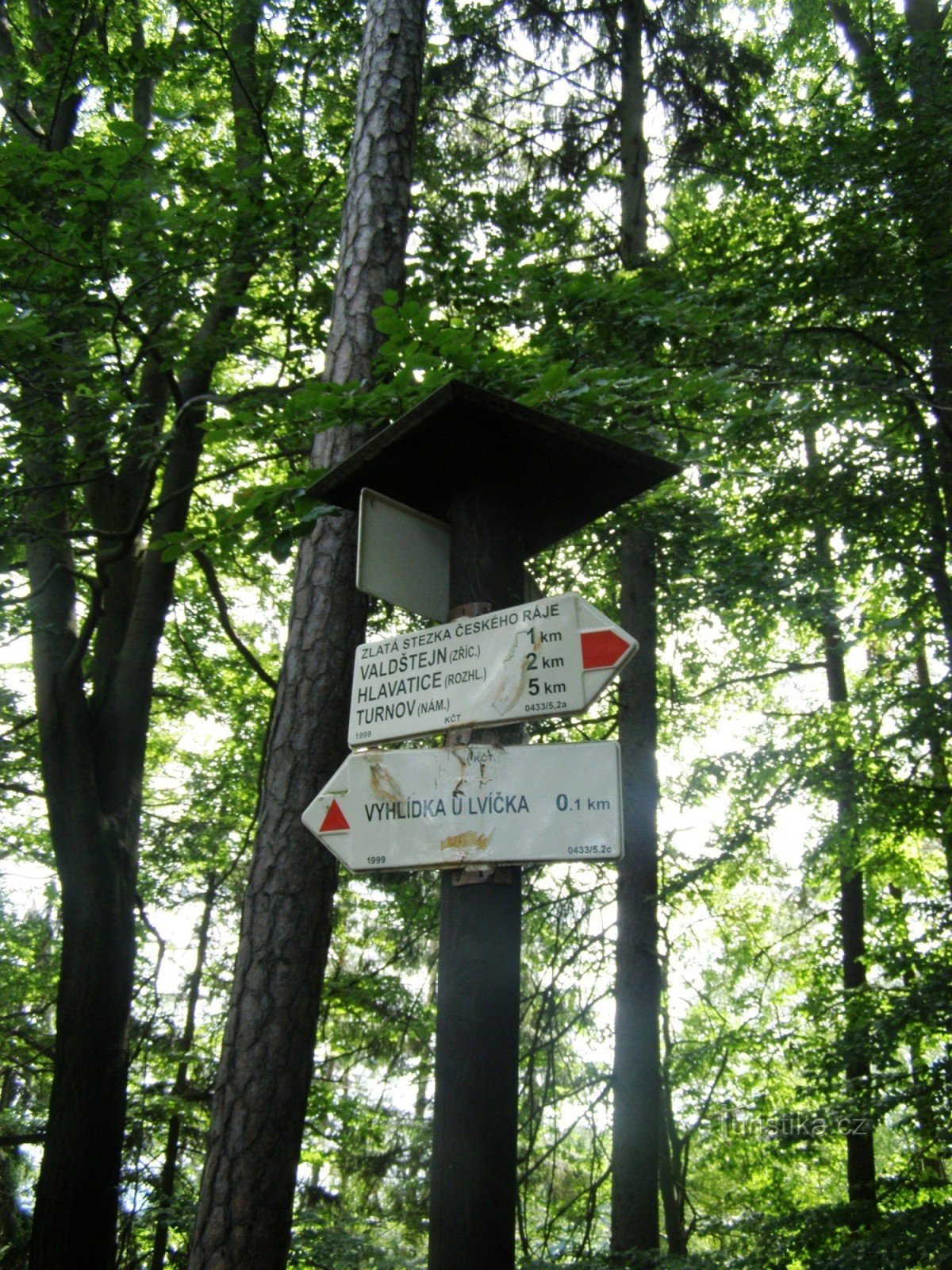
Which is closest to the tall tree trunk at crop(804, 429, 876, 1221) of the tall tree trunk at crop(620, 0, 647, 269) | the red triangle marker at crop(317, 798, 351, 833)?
the tall tree trunk at crop(620, 0, 647, 269)

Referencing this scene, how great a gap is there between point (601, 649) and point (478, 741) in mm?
387

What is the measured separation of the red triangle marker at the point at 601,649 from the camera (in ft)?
8.00

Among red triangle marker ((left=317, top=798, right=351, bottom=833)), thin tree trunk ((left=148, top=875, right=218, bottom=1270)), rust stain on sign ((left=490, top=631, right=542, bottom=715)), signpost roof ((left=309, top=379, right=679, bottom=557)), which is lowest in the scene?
thin tree trunk ((left=148, top=875, right=218, bottom=1270))

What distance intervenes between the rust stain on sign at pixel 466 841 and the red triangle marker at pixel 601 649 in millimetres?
465

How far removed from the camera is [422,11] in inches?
208

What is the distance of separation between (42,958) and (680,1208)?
7.86 m

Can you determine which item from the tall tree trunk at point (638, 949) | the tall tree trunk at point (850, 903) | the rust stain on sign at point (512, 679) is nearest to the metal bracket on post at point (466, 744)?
the rust stain on sign at point (512, 679)

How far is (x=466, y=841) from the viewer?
7.99ft

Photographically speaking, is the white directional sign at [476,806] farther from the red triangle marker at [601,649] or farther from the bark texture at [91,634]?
the bark texture at [91,634]

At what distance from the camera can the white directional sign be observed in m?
2.34

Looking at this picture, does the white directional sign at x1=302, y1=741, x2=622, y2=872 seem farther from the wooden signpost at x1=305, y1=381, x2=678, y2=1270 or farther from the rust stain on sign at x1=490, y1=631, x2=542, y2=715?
the rust stain on sign at x1=490, y1=631, x2=542, y2=715

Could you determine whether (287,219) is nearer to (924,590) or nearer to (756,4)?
(924,590)

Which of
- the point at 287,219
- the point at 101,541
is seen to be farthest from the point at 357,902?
the point at 287,219

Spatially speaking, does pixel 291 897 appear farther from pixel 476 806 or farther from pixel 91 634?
pixel 91 634
